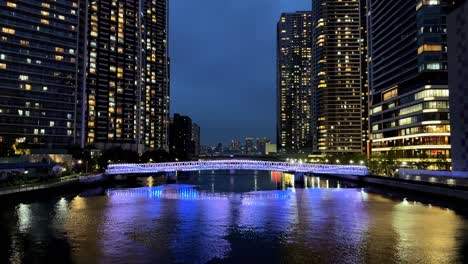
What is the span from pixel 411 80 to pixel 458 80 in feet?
159

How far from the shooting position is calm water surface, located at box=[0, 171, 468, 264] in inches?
1480

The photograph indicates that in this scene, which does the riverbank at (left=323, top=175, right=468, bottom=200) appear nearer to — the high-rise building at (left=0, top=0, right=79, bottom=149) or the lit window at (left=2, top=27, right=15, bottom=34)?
the high-rise building at (left=0, top=0, right=79, bottom=149)

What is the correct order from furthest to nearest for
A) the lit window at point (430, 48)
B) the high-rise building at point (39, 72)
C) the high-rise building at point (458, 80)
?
1. the high-rise building at point (39, 72)
2. the lit window at point (430, 48)
3. the high-rise building at point (458, 80)

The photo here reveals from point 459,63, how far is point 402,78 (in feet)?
178

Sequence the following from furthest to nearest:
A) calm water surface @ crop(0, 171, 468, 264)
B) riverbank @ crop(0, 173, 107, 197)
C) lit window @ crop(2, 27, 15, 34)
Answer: lit window @ crop(2, 27, 15, 34)
riverbank @ crop(0, 173, 107, 197)
calm water surface @ crop(0, 171, 468, 264)

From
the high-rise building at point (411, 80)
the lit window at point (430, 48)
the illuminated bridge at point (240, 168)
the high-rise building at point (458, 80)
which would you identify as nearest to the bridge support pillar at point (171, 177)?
the illuminated bridge at point (240, 168)

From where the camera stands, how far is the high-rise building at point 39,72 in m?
148

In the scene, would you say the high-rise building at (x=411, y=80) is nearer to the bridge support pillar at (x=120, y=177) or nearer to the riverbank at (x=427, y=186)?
the riverbank at (x=427, y=186)

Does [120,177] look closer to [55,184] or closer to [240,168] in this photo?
[240,168]

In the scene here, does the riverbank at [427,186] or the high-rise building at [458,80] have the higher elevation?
the high-rise building at [458,80]

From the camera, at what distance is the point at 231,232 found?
160 feet

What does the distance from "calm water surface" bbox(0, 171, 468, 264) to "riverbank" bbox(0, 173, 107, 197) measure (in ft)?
8.81

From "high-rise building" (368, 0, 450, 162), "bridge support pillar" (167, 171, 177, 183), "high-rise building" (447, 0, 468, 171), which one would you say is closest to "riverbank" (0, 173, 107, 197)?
"bridge support pillar" (167, 171, 177, 183)

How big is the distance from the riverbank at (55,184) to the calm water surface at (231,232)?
2686 millimetres
